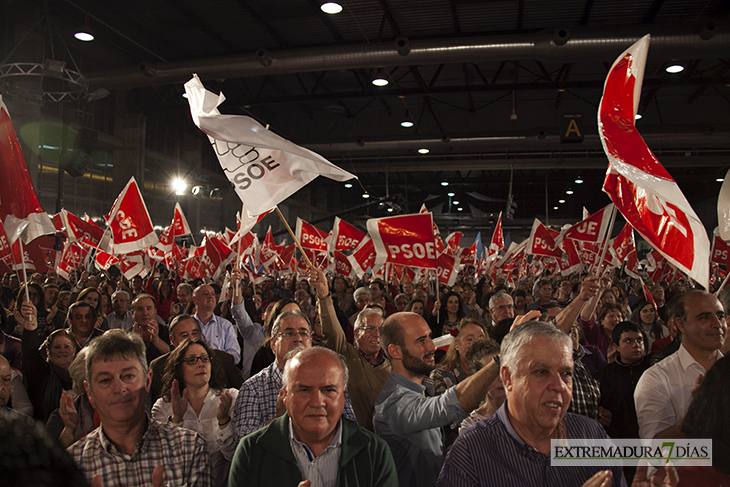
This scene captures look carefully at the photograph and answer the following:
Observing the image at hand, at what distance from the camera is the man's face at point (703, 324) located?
9.34 feet

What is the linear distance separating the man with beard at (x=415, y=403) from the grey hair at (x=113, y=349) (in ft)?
4.09

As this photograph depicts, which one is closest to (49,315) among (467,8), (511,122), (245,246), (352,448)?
(245,246)

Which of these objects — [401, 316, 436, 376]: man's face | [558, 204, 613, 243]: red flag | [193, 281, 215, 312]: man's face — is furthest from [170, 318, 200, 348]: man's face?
[558, 204, 613, 243]: red flag

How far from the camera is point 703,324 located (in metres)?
2.88

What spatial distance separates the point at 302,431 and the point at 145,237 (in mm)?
7519

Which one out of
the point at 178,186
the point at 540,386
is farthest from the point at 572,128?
the point at 178,186

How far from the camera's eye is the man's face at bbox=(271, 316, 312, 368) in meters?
3.59

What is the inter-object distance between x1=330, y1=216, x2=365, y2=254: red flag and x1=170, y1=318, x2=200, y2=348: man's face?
328 inches

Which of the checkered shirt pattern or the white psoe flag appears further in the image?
the white psoe flag

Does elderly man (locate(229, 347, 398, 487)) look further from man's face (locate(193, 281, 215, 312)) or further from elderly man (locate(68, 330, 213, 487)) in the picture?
man's face (locate(193, 281, 215, 312))

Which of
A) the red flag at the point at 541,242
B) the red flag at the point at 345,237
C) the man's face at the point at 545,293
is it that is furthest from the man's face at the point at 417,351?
the red flag at the point at 345,237

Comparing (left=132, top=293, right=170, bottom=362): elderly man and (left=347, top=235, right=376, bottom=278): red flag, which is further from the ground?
(left=347, top=235, right=376, bottom=278): red flag

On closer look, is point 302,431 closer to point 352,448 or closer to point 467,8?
point 352,448

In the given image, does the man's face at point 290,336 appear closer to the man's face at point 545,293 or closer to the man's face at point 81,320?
the man's face at point 81,320
